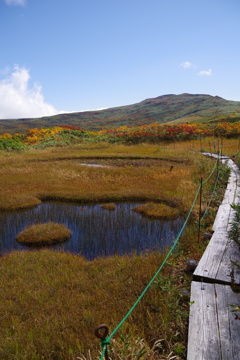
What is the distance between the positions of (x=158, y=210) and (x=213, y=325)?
24.5ft

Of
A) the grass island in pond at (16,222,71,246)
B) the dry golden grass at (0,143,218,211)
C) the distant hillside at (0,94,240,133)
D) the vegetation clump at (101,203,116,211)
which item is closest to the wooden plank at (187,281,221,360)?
the grass island in pond at (16,222,71,246)

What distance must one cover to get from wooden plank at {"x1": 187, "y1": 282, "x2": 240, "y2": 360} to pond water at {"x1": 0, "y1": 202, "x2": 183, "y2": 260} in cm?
312

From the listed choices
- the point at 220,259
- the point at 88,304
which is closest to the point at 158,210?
the point at 220,259

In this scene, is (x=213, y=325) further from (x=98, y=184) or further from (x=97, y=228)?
(x=98, y=184)

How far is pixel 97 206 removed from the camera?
1209 cm

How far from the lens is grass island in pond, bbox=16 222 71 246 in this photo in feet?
27.5

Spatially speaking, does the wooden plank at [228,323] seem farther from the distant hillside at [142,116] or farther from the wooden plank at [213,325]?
the distant hillside at [142,116]

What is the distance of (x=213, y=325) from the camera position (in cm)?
338

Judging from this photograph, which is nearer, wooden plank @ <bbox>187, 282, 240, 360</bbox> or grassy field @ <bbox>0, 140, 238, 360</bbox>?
wooden plank @ <bbox>187, 282, 240, 360</bbox>

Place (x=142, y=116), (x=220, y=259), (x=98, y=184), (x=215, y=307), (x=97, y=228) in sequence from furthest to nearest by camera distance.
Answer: (x=142, y=116), (x=98, y=184), (x=97, y=228), (x=220, y=259), (x=215, y=307)

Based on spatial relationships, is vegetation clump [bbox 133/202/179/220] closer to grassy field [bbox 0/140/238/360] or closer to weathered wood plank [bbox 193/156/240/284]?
grassy field [bbox 0/140/238/360]

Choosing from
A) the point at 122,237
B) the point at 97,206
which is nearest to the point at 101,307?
the point at 122,237

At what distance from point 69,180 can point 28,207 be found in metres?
4.58

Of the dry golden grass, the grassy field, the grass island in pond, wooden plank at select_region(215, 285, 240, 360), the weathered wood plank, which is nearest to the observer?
wooden plank at select_region(215, 285, 240, 360)
